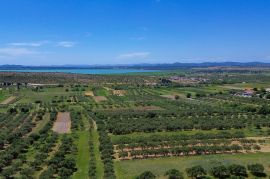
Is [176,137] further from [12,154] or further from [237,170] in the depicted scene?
[12,154]

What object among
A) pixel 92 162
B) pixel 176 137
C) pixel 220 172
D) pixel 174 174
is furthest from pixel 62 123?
pixel 220 172

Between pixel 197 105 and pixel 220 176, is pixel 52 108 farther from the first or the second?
pixel 220 176

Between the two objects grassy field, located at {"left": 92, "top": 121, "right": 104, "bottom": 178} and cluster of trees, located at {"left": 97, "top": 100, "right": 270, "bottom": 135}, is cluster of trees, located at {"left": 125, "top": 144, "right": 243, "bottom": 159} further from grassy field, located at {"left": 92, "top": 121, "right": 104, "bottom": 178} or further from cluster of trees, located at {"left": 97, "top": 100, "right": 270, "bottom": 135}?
cluster of trees, located at {"left": 97, "top": 100, "right": 270, "bottom": 135}

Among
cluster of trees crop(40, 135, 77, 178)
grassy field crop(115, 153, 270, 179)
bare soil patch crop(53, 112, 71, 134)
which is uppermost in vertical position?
cluster of trees crop(40, 135, 77, 178)

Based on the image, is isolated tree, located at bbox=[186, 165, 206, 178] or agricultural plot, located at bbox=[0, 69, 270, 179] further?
agricultural plot, located at bbox=[0, 69, 270, 179]

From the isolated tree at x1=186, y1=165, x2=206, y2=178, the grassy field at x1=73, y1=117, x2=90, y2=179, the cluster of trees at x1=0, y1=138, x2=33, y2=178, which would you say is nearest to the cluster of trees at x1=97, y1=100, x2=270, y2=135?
the grassy field at x1=73, y1=117, x2=90, y2=179

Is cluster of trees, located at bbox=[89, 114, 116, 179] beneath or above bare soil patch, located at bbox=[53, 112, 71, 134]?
above

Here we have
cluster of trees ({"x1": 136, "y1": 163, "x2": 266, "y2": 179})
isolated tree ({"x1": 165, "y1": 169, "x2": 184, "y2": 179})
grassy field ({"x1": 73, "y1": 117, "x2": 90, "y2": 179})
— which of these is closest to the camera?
isolated tree ({"x1": 165, "y1": 169, "x2": 184, "y2": 179})
